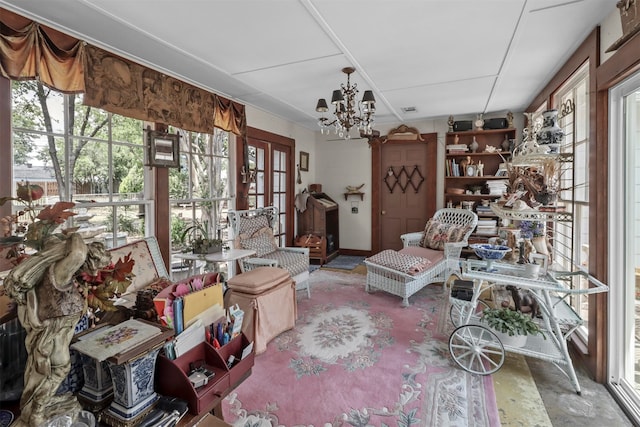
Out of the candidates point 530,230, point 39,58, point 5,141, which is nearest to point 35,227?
point 5,141

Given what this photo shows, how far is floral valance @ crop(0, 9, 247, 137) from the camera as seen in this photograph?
6.52ft

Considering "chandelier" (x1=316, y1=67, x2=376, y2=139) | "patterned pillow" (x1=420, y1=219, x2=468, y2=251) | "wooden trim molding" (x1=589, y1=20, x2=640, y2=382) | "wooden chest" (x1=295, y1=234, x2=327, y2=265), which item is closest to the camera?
"wooden trim molding" (x1=589, y1=20, x2=640, y2=382)

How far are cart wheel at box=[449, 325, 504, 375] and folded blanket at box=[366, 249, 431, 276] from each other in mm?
1042

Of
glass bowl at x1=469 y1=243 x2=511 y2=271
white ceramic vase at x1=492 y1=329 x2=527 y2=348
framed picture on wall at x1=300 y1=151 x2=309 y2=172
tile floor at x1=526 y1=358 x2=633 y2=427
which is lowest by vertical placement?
tile floor at x1=526 y1=358 x2=633 y2=427

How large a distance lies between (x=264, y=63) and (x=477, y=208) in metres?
3.76

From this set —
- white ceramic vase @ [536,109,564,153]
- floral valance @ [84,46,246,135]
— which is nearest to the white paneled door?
white ceramic vase @ [536,109,564,153]

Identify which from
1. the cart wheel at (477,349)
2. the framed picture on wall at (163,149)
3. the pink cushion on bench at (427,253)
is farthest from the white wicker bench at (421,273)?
the framed picture on wall at (163,149)

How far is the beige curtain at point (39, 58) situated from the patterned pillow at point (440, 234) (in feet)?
12.8

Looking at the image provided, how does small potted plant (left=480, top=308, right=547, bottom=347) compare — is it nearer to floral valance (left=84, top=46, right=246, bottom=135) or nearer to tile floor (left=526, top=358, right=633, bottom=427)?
tile floor (left=526, top=358, right=633, bottom=427)

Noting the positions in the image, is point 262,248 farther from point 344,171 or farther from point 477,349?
point 344,171

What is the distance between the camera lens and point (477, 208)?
492cm

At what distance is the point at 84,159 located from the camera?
257 centimetres

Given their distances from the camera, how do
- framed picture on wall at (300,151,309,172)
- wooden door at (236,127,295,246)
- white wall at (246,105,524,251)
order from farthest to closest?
white wall at (246,105,524,251) < framed picture on wall at (300,151,309,172) < wooden door at (236,127,295,246)

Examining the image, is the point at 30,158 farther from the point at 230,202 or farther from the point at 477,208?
the point at 477,208
